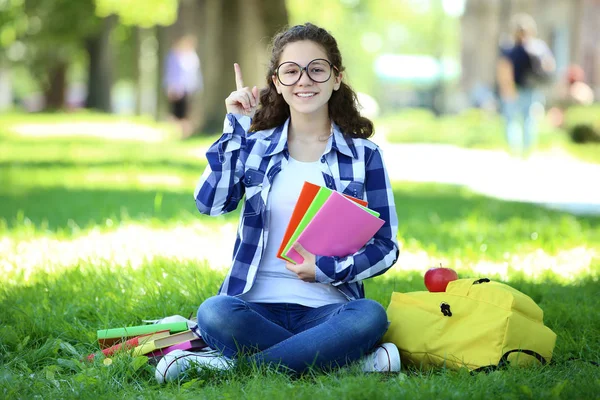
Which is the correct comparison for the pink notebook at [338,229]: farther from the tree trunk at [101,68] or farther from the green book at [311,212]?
the tree trunk at [101,68]

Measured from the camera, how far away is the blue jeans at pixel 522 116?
1439 cm

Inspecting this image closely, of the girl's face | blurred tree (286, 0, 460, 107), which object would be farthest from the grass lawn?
blurred tree (286, 0, 460, 107)

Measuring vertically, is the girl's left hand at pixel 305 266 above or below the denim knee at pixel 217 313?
above

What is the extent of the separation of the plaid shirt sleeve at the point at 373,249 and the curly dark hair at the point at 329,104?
0.16 m

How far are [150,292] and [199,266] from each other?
62cm

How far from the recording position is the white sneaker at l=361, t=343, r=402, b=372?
3.86m

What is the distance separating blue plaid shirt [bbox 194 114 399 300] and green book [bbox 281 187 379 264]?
0.22m

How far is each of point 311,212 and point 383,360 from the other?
669 mm

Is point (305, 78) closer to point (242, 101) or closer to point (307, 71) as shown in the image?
point (307, 71)

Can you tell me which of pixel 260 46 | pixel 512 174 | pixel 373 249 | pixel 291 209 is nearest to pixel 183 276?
pixel 291 209

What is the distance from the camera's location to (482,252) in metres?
6.62

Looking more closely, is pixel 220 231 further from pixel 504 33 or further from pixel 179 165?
pixel 504 33

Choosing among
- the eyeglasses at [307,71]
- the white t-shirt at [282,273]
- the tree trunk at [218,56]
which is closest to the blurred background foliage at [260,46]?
the tree trunk at [218,56]

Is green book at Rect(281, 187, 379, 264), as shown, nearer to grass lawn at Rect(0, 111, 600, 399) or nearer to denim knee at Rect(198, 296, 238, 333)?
denim knee at Rect(198, 296, 238, 333)
